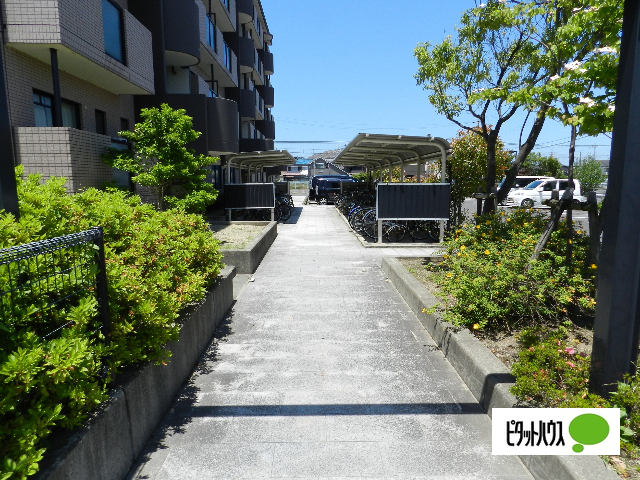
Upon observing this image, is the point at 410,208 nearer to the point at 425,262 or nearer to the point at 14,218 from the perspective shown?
the point at 425,262

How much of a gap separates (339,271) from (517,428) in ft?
18.7

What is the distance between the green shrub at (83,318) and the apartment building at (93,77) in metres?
4.00

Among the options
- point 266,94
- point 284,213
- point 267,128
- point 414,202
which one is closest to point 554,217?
point 414,202

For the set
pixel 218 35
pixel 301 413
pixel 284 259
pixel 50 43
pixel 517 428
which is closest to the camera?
pixel 517 428

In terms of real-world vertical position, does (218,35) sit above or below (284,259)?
above

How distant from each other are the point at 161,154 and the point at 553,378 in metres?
8.71

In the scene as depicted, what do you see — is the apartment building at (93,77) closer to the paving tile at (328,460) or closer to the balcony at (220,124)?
the balcony at (220,124)

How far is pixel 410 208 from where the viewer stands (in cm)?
1134

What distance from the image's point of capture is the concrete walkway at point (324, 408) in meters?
2.74

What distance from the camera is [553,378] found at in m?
2.93

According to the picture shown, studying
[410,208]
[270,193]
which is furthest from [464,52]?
[270,193]

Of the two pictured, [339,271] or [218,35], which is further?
[218,35]

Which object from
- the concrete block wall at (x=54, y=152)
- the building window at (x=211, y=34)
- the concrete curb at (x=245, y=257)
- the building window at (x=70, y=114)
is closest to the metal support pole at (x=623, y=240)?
the concrete curb at (x=245, y=257)

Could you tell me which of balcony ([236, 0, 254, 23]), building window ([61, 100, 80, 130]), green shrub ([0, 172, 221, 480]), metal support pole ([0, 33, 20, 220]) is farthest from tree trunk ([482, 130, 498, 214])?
balcony ([236, 0, 254, 23])
